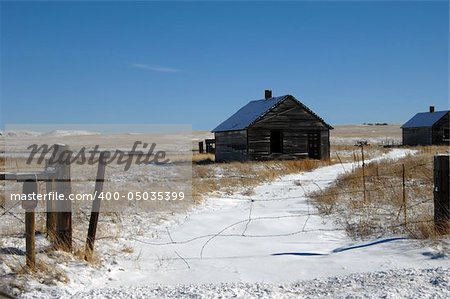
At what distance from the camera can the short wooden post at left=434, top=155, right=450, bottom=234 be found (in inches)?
248

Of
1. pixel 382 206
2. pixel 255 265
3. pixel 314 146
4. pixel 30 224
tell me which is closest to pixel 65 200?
pixel 30 224

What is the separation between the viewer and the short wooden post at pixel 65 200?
5.57 metres

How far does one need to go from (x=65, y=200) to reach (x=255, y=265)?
2.49 m

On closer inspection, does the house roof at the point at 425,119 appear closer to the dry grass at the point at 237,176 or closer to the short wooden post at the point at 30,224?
the dry grass at the point at 237,176

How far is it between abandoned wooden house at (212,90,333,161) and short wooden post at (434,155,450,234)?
20154 millimetres

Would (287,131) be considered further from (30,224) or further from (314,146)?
(30,224)

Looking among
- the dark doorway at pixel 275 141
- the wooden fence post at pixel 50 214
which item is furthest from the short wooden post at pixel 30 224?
the dark doorway at pixel 275 141

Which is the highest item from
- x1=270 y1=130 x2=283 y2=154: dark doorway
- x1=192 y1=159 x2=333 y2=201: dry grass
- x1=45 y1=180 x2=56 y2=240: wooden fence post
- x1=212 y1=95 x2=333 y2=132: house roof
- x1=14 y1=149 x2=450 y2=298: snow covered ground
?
x1=212 y1=95 x2=333 y2=132: house roof

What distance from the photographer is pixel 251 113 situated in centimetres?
2909

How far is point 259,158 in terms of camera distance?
88.8 ft

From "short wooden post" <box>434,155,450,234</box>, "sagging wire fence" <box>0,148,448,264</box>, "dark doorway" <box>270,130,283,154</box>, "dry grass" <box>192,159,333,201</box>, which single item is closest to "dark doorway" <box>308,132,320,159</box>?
"dark doorway" <box>270,130,283,154</box>

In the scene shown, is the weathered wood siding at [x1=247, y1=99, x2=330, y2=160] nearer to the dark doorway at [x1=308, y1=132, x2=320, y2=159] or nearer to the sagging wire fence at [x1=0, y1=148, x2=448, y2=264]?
the dark doorway at [x1=308, y1=132, x2=320, y2=159]

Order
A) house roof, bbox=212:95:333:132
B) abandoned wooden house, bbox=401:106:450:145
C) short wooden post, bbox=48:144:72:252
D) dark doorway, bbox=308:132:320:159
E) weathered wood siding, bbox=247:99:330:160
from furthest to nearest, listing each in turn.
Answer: abandoned wooden house, bbox=401:106:450:145 → dark doorway, bbox=308:132:320:159 → house roof, bbox=212:95:333:132 → weathered wood siding, bbox=247:99:330:160 → short wooden post, bbox=48:144:72:252

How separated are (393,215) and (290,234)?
1964mm
